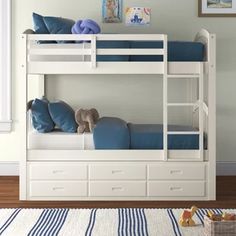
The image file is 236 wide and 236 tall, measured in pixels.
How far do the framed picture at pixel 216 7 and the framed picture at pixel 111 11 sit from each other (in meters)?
0.70

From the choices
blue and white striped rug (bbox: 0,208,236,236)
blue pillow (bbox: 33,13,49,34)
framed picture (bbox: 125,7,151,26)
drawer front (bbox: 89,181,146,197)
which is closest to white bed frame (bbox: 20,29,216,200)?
drawer front (bbox: 89,181,146,197)

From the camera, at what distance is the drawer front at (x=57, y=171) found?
12.7 ft

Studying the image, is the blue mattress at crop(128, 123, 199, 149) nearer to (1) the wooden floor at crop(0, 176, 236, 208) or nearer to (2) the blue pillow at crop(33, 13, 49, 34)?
(1) the wooden floor at crop(0, 176, 236, 208)

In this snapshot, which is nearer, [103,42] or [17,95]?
[103,42]

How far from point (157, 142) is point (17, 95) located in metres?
1.55

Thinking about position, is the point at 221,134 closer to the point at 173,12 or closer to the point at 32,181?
the point at 173,12

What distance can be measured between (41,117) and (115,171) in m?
0.67

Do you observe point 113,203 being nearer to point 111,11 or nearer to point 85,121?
point 85,121

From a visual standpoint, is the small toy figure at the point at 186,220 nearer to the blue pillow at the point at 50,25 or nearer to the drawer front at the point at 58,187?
the drawer front at the point at 58,187

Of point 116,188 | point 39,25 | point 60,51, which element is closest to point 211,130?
point 116,188

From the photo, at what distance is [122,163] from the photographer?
12.7ft

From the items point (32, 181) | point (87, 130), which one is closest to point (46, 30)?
point (87, 130)

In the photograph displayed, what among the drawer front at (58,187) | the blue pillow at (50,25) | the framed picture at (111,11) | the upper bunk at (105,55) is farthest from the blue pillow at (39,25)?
the drawer front at (58,187)

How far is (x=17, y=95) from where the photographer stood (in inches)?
191
